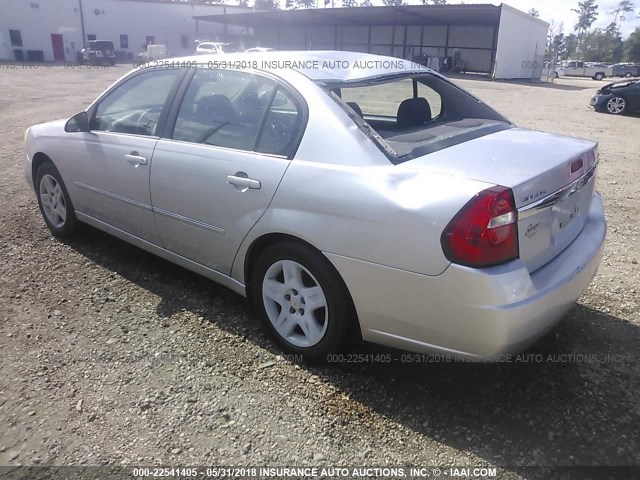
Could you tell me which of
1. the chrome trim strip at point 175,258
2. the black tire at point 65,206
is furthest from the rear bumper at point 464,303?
the black tire at point 65,206

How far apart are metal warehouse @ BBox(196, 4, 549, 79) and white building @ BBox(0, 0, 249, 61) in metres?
11.0

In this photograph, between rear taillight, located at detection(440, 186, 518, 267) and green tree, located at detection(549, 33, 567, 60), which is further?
green tree, located at detection(549, 33, 567, 60)

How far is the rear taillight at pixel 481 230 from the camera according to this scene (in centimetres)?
220

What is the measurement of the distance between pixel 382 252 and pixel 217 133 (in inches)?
56.6

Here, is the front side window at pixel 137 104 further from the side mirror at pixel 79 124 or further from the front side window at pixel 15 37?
the front side window at pixel 15 37

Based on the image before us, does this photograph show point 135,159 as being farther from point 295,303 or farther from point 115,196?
point 295,303

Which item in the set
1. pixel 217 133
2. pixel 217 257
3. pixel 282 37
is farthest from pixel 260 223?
pixel 282 37

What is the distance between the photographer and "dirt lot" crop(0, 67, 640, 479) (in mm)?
2328

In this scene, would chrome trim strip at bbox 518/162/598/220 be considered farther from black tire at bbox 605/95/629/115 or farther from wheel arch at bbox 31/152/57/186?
black tire at bbox 605/95/629/115

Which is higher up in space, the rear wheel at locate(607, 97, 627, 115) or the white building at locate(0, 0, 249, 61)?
the white building at locate(0, 0, 249, 61)

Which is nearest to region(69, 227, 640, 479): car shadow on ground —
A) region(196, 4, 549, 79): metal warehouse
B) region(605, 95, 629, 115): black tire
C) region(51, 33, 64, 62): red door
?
region(605, 95, 629, 115): black tire

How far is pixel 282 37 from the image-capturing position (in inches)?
2106

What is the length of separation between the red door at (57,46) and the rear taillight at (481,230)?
59.0m

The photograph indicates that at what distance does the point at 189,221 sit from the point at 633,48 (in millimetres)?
93735
